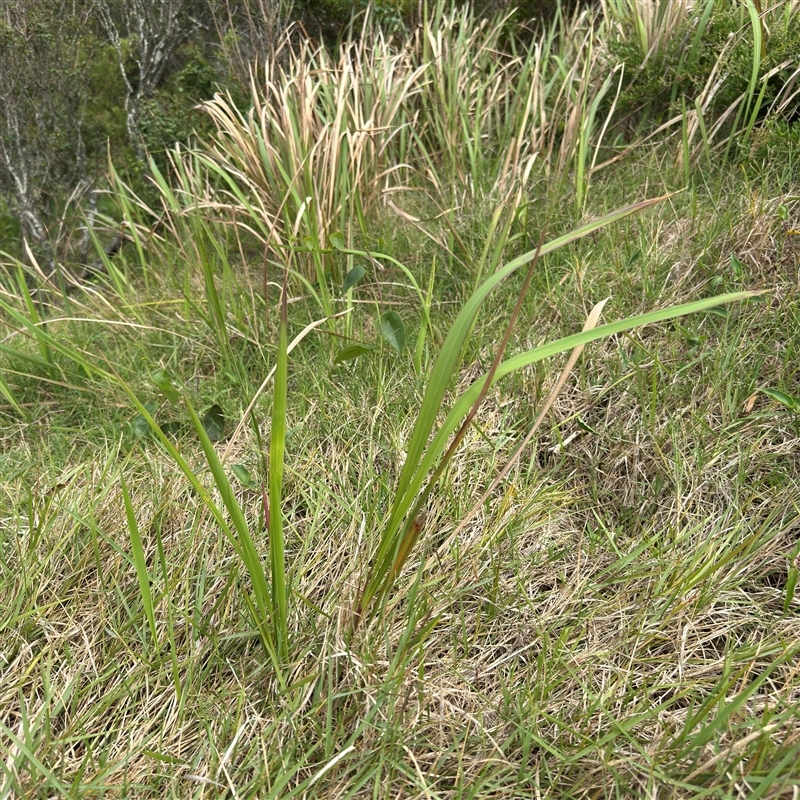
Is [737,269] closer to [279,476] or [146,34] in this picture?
[279,476]

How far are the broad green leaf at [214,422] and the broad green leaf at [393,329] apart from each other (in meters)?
0.44

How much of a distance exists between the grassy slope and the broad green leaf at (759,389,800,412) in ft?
0.17

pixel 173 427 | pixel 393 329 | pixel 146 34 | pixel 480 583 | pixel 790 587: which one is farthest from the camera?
pixel 146 34

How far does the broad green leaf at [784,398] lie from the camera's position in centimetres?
131

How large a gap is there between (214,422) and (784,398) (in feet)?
4.04

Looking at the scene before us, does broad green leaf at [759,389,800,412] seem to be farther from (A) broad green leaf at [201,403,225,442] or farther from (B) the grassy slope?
(A) broad green leaf at [201,403,225,442]

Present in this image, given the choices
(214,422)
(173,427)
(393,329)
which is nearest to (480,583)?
(393,329)

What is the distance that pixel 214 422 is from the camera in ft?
5.30

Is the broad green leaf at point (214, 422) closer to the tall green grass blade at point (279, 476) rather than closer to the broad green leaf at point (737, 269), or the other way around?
the tall green grass blade at point (279, 476)

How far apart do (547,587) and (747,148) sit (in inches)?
61.6

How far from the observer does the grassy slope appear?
3.19 feet

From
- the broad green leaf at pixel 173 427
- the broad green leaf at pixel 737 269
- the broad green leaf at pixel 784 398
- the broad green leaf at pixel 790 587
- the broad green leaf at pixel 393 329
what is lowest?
the broad green leaf at pixel 173 427

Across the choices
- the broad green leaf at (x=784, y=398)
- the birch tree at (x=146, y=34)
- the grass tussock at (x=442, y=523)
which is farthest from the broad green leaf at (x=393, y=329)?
the birch tree at (x=146, y=34)

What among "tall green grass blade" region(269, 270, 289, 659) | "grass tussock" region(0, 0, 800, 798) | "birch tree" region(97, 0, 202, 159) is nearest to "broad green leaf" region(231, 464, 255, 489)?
"grass tussock" region(0, 0, 800, 798)
